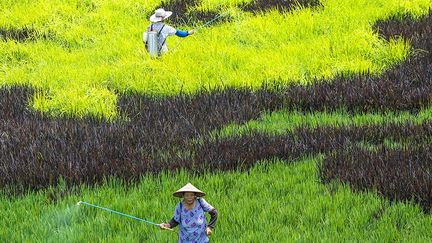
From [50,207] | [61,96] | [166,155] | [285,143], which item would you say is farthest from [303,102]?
[50,207]

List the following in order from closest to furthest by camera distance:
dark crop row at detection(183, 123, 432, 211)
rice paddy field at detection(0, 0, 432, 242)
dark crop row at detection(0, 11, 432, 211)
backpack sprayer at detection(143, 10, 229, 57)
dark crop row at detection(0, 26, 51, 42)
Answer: rice paddy field at detection(0, 0, 432, 242) < dark crop row at detection(183, 123, 432, 211) < dark crop row at detection(0, 11, 432, 211) < backpack sprayer at detection(143, 10, 229, 57) < dark crop row at detection(0, 26, 51, 42)

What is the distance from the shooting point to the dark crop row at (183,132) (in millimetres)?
5992

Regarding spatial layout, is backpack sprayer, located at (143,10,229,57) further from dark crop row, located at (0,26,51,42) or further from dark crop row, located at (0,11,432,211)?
dark crop row, located at (0,26,51,42)

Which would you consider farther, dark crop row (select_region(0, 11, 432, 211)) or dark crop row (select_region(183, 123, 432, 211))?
dark crop row (select_region(0, 11, 432, 211))

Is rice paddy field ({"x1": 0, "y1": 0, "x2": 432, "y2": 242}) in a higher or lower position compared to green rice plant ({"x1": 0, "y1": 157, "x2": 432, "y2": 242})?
higher

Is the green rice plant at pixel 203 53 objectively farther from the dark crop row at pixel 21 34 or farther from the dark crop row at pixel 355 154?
the dark crop row at pixel 355 154

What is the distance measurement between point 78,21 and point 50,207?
7181 mm

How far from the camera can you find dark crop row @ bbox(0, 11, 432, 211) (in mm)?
5992

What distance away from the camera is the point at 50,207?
5285mm

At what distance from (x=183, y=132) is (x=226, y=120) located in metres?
0.61

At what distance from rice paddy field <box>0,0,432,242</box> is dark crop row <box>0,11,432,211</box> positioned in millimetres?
19

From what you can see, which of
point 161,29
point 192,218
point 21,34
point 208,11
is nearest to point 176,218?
point 192,218

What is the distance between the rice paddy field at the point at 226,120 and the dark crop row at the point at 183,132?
0.02m

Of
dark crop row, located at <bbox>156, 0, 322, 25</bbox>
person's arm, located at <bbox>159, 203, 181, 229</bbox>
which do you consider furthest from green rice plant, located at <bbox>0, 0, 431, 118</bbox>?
person's arm, located at <bbox>159, 203, 181, 229</bbox>
